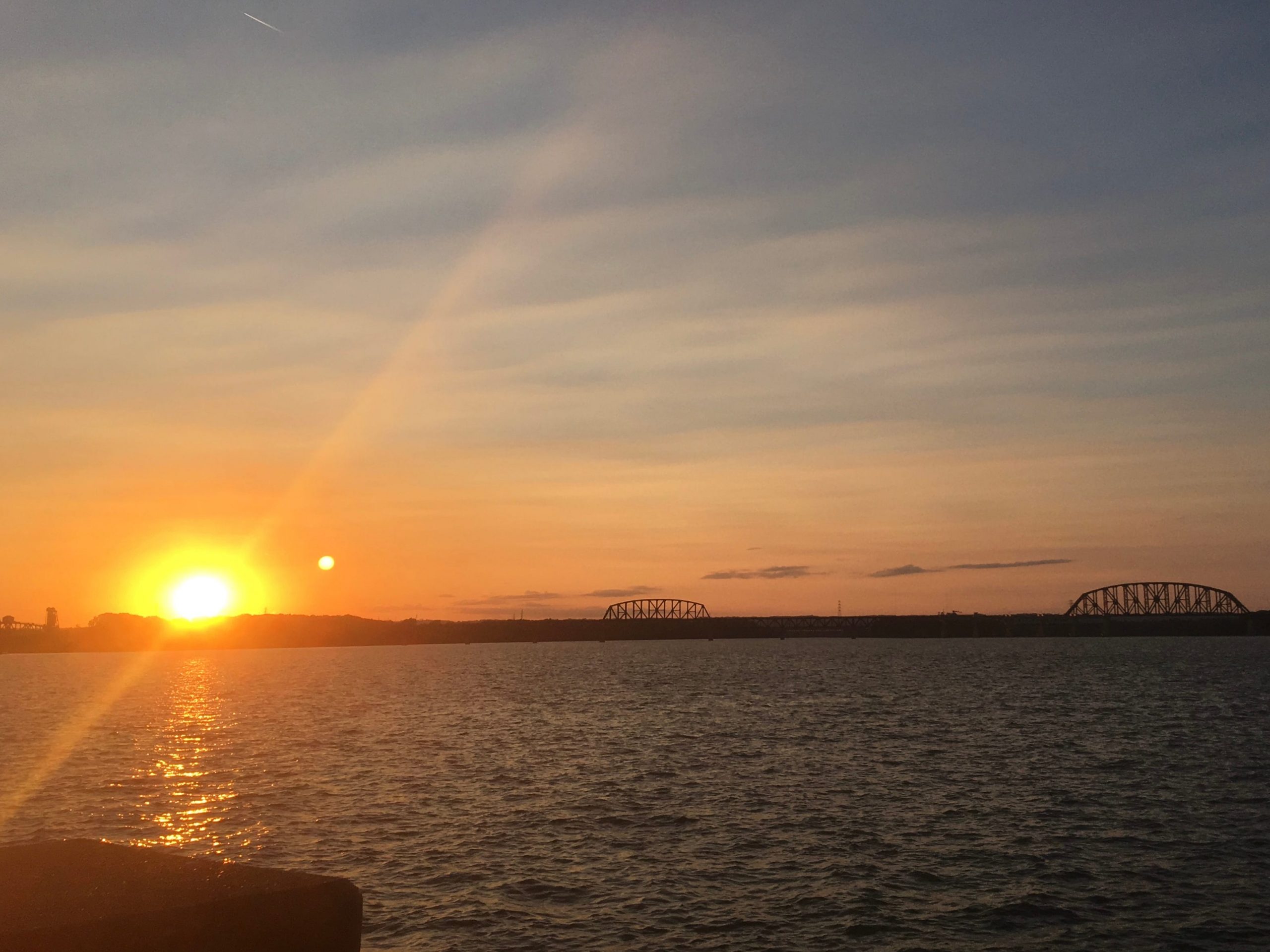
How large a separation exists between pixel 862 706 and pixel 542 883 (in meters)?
73.6

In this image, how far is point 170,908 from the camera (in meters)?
10.9

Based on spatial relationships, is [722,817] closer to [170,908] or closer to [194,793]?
[194,793]

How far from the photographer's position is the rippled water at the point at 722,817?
2969 cm

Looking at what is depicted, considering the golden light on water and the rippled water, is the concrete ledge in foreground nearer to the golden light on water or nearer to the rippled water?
the rippled water

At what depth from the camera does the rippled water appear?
97.4ft

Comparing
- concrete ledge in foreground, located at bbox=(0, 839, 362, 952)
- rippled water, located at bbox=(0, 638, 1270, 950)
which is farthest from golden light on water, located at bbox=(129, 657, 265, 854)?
concrete ledge in foreground, located at bbox=(0, 839, 362, 952)

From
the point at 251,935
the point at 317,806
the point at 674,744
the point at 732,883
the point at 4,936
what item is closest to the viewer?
the point at 4,936

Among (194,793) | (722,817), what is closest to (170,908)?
(722,817)

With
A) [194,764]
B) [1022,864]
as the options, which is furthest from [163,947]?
[194,764]

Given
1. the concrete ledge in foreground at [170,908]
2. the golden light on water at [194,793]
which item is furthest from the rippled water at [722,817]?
the concrete ledge in foreground at [170,908]

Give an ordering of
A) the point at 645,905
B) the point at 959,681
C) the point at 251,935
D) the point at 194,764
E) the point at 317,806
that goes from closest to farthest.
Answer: the point at 251,935, the point at 645,905, the point at 317,806, the point at 194,764, the point at 959,681

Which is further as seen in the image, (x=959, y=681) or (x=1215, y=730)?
(x=959, y=681)

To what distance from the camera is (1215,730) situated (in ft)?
253

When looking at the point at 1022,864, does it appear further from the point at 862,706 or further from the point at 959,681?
the point at 959,681
